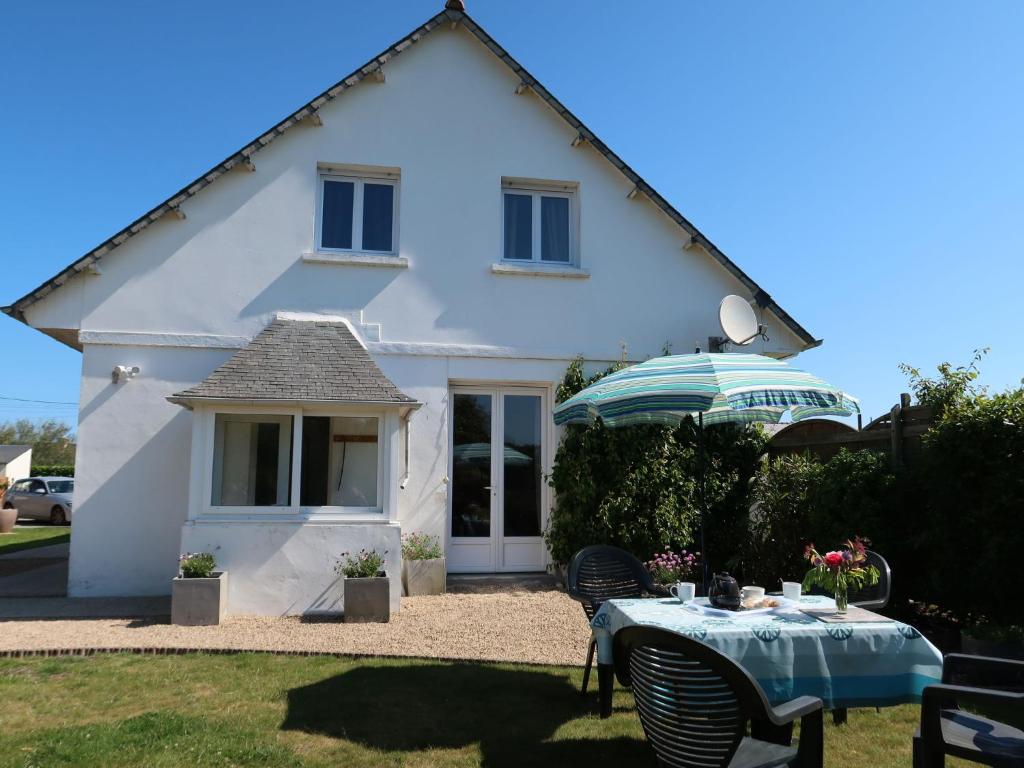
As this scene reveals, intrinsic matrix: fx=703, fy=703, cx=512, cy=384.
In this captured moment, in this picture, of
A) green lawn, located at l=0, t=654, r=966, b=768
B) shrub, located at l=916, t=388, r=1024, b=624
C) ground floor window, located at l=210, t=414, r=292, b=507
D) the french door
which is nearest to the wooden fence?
shrub, located at l=916, t=388, r=1024, b=624

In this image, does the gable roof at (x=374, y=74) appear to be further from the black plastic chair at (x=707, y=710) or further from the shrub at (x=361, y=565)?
the black plastic chair at (x=707, y=710)

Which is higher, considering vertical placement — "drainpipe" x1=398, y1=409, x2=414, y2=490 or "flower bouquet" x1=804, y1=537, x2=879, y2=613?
"drainpipe" x1=398, y1=409, x2=414, y2=490

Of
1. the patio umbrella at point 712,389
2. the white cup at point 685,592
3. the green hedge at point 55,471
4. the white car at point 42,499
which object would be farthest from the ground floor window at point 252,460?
the green hedge at point 55,471

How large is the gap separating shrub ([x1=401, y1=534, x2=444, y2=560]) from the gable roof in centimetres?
527

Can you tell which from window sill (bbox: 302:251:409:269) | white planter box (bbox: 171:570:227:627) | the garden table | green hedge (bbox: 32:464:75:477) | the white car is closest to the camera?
the garden table

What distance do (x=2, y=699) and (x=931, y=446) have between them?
25.9 feet

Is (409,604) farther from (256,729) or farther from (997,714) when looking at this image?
(997,714)

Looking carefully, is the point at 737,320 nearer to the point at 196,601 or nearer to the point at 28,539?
the point at 196,601

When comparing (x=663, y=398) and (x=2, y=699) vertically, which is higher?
(x=663, y=398)

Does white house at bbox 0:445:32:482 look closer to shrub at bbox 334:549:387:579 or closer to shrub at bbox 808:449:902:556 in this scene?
shrub at bbox 334:549:387:579

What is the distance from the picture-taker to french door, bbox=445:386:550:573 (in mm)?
9609

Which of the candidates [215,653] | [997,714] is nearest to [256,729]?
[215,653]

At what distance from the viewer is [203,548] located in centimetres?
778

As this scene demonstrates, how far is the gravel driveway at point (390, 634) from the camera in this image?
631 centimetres
